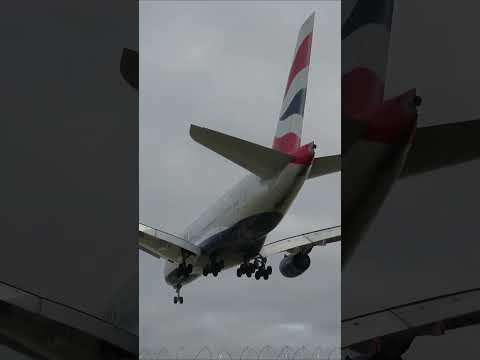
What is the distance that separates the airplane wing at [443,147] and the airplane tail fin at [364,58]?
5.7 inches

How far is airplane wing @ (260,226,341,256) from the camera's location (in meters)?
10.4

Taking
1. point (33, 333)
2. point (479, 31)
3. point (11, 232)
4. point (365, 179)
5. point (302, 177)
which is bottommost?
point (33, 333)

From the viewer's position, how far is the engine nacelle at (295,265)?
1000 cm

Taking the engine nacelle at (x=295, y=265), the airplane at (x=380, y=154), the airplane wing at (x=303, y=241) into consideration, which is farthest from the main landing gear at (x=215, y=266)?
the airplane at (x=380, y=154)

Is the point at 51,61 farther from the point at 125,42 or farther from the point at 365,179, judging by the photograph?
the point at 365,179

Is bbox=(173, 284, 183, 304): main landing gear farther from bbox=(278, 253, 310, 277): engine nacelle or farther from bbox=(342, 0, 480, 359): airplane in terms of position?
bbox=(342, 0, 480, 359): airplane

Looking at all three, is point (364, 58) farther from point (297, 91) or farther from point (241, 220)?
point (297, 91)

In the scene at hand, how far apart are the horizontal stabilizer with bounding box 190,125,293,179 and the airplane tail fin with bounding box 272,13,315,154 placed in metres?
1.59

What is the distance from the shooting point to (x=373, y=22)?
59.9 inches

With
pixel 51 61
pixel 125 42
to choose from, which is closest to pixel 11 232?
pixel 51 61

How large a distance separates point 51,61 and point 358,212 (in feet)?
2.90

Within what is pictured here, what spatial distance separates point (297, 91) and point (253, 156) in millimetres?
2509

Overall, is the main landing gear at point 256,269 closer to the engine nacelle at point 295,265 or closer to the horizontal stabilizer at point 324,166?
the engine nacelle at point 295,265

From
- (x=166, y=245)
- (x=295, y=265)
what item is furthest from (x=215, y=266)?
(x=295, y=265)
